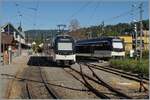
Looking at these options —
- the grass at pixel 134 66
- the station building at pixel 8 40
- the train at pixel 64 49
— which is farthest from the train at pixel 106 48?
the train at pixel 64 49

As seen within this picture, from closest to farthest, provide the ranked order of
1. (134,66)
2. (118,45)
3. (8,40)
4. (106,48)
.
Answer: (134,66)
(118,45)
(106,48)
(8,40)

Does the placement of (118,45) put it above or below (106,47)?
above

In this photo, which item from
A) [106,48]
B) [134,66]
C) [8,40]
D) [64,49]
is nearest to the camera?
[134,66]

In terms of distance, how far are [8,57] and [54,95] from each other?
2766cm

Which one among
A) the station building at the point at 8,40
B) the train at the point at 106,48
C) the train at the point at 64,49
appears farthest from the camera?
the station building at the point at 8,40

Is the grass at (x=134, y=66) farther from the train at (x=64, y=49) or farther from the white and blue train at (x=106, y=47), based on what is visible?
the white and blue train at (x=106, y=47)

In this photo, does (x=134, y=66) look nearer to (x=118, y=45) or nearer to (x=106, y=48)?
(x=118, y=45)

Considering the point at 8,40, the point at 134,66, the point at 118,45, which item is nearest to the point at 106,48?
the point at 118,45

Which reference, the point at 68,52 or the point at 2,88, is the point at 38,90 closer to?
the point at 2,88

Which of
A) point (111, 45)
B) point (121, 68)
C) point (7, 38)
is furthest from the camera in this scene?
point (7, 38)

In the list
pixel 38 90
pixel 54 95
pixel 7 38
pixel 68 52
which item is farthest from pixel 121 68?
pixel 7 38

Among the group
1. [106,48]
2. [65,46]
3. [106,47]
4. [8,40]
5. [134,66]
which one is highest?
[8,40]

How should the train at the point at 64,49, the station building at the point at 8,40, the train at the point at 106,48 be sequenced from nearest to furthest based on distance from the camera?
the train at the point at 64,49 → the train at the point at 106,48 → the station building at the point at 8,40

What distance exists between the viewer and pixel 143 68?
29656 mm
